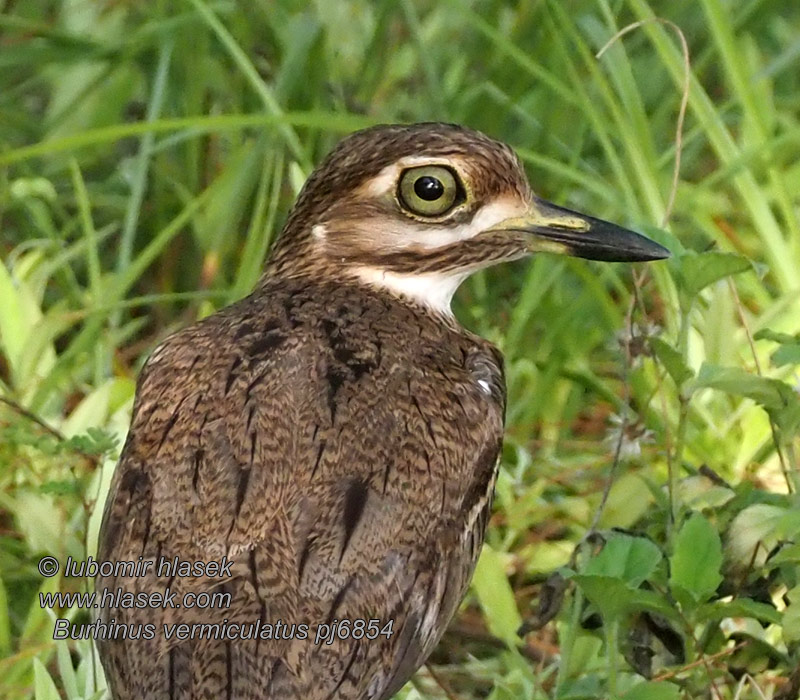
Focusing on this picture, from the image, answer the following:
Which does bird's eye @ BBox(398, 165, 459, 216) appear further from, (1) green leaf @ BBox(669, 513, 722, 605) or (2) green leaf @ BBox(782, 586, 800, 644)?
(2) green leaf @ BBox(782, 586, 800, 644)

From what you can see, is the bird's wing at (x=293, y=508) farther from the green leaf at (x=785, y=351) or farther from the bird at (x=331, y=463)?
the green leaf at (x=785, y=351)

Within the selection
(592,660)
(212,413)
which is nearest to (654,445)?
(592,660)

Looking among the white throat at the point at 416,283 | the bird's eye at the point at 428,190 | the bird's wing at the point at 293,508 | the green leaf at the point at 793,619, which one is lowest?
the green leaf at the point at 793,619

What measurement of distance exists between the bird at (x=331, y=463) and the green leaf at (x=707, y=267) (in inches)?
11.0

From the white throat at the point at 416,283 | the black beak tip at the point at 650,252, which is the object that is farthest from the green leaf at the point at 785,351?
the white throat at the point at 416,283

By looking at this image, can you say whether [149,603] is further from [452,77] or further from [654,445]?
[452,77]

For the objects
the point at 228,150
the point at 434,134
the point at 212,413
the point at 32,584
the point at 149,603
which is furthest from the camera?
the point at 228,150

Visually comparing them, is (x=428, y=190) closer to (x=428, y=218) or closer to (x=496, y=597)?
(x=428, y=218)

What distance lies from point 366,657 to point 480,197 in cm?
120

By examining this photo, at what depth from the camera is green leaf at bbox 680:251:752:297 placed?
3.44m

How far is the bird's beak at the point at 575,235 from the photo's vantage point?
387 centimetres

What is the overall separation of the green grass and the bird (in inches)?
13.2

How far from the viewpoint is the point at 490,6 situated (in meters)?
5.80

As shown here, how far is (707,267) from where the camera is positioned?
3457 millimetres
